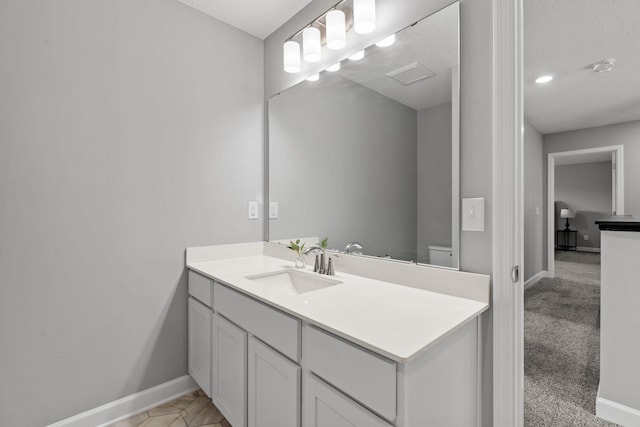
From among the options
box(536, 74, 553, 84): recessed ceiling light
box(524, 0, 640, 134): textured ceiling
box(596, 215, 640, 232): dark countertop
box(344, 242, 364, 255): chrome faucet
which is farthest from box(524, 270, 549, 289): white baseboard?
box(344, 242, 364, 255): chrome faucet

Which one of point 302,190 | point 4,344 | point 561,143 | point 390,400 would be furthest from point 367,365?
point 561,143

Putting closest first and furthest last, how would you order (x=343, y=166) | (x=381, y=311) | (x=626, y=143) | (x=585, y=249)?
1. (x=381, y=311)
2. (x=343, y=166)
3. (x=626, y=143)
4. (x=585, y=249)

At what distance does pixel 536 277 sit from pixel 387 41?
184 inches

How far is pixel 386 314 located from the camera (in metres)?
0.98

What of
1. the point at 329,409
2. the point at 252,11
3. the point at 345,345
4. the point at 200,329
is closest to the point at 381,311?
the point at 345,345

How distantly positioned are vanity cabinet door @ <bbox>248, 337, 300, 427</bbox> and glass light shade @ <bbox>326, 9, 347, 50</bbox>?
58.3 inches

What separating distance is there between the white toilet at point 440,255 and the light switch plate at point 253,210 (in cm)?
128

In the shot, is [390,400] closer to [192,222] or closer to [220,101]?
[192,222]

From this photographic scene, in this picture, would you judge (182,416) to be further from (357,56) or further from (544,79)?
(544,79)

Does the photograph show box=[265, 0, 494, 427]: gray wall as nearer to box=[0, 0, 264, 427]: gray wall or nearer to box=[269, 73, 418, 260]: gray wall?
box=[269, 73, 418, 260]: gray wall

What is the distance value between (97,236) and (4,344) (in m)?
0.57

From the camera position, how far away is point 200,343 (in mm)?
1681

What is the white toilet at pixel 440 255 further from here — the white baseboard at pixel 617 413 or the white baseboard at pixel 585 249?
the white baseboard at pixel 585 249

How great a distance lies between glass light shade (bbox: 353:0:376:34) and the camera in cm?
135
